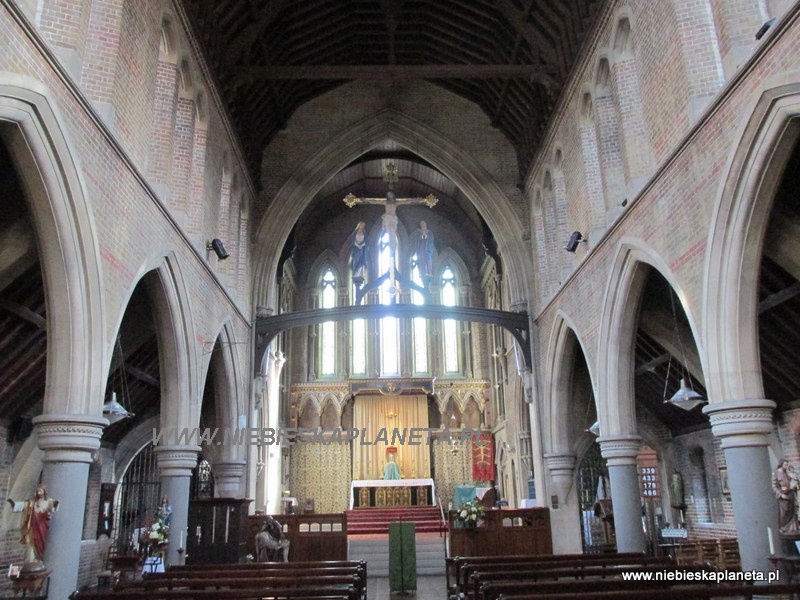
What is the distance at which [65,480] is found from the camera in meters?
7.42

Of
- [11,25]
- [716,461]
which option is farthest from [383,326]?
[11,25]

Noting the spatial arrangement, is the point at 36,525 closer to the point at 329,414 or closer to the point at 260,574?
the point at 260,574

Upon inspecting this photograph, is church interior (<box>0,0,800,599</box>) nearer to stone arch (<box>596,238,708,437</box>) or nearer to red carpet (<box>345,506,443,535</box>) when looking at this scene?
stone arch (<box>596,238,708,437</box>)

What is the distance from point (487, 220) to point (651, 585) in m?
11.9

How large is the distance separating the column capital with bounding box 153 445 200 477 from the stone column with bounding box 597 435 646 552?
6433mm

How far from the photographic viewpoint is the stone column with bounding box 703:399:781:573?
740 cm

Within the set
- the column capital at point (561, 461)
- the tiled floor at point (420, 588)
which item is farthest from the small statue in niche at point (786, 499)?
the column capital at point (561, 461)

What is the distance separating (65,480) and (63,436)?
47 cm

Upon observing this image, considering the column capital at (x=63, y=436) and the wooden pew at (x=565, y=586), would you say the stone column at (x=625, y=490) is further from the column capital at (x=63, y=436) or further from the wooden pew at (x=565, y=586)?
the column capital at (x=63, y=436)

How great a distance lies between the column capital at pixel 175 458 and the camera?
1110cm

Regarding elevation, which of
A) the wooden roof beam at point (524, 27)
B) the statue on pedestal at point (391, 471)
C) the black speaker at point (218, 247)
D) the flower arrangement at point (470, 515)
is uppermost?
the wooden roof beam at point (524, 27)

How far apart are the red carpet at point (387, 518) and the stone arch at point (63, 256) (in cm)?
1357

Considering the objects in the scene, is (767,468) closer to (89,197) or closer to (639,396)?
(89,197)

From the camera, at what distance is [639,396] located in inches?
649
